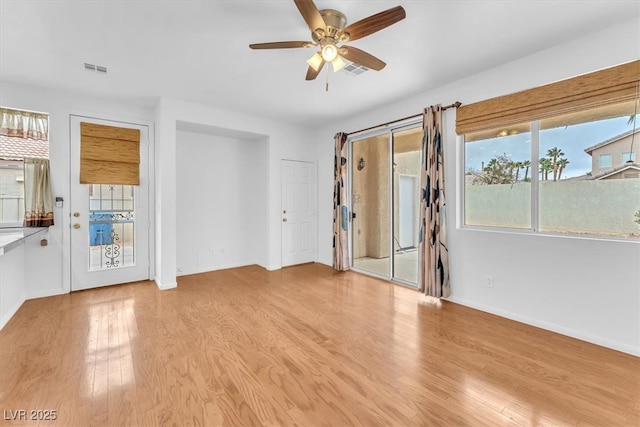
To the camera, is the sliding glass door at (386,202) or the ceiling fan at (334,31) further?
the sliding glass door at (386,202)

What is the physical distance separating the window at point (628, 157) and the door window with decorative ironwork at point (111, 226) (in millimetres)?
5842

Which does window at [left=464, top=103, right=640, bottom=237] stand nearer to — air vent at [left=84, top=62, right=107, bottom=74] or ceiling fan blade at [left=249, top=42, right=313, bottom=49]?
ceiling fan blade at [left=249, top=42, right=313, bottom=49]

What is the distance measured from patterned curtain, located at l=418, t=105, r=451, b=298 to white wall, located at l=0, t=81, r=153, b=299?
4.67 metres

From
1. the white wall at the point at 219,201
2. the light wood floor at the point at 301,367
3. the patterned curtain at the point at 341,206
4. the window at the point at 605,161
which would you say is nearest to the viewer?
the light wood floor at the point at 301,367

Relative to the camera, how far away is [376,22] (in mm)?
1897

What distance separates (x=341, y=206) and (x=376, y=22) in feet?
10.7

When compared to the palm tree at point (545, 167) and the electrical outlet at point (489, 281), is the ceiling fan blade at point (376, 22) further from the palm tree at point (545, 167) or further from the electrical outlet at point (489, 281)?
the electrical outlet at point (489, 281)

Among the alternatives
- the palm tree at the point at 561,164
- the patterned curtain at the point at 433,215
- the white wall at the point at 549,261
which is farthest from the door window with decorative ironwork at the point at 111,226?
the palm tree at the point at 561,164

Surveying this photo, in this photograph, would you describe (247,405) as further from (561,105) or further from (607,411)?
(561,105)

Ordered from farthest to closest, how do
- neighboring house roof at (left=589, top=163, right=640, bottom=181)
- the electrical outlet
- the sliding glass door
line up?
the sliding glass door
the electrical outlet
neighboring house roof at (left=589, top=163, right=640, bottom=181)

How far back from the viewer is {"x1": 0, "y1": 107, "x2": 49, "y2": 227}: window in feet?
11.0

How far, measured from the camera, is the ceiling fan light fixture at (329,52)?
7.17ft

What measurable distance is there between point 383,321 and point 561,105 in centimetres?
269

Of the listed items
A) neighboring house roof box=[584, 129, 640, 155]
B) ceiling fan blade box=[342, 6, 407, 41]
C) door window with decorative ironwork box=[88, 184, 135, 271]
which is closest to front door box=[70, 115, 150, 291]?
door window with decorative ironwork box=[88, 184, 135, 271]
